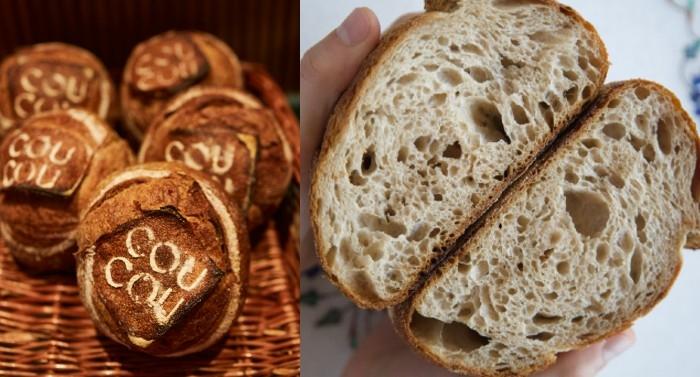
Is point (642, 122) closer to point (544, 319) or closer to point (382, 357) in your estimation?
point (544, 319)

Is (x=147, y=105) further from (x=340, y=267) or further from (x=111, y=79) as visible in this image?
(x=340, y=267)

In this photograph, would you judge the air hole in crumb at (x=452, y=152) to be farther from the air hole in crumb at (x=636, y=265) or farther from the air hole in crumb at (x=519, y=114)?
the air hole in crumb at (x=636, y=265)

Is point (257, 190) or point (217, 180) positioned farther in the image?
point (257, 190)

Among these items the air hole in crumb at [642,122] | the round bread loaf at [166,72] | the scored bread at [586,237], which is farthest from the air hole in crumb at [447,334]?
the round bread loaf at [166,72]


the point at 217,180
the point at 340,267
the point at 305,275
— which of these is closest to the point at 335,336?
the point at 305,275

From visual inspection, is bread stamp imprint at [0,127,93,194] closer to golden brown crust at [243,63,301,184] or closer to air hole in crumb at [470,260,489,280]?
golden brown crust at [243,63,301,184]
